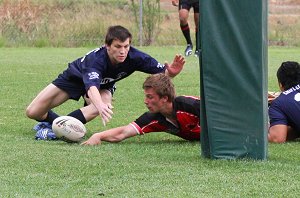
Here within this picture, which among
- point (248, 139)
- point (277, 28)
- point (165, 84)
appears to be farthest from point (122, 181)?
point (277, 28)

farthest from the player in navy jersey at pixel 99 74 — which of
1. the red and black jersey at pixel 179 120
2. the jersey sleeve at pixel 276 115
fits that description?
the jersey sleeve at pixel 276 115

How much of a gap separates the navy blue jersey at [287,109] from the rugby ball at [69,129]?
176 centimetres

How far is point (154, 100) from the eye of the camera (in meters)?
7.44

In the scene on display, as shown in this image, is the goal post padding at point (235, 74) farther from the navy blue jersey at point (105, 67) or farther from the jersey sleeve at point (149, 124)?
the navy blue jersey at point (105, 67)

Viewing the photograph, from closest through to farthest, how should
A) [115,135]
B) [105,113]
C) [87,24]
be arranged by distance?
[105,113]
[115,135]
[87,24]

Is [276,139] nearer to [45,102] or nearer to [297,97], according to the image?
[297,97]

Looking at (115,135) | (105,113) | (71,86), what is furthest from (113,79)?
(105,113)

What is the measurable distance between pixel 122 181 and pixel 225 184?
68 cm

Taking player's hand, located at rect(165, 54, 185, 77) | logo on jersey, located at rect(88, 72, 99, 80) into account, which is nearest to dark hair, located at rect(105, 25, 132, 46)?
logo on jersey, located at rect(88, 72, 99, 80)

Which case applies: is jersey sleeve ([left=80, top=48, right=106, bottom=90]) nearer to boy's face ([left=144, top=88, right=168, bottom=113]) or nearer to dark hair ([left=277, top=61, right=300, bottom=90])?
boy's face ([left=144, top=88, right=168, bottom=113])

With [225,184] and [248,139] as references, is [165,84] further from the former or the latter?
[225,184]

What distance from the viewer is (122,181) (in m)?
5.72

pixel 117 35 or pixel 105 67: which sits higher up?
pixel 117 35

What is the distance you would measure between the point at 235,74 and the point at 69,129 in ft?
6.30
